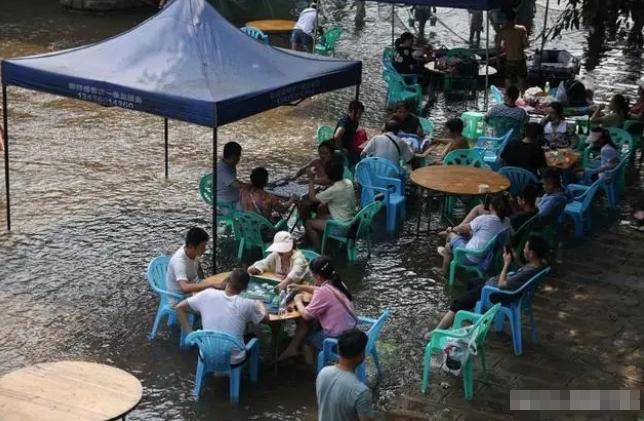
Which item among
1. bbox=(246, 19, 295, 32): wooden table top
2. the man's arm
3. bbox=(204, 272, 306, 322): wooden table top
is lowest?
the man's arm

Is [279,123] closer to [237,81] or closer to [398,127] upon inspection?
[398,127]

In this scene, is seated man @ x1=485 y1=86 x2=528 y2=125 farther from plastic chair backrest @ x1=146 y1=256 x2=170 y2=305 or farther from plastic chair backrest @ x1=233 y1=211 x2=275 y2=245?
plastic chair backrest @ x1=146 y1=256 x2=170 y2=305

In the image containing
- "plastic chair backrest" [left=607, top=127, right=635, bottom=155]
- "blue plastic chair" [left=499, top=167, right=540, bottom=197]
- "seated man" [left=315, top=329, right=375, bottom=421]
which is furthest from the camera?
"plastic chair backrest" [left=607, top=127, right=635, bottom=155]

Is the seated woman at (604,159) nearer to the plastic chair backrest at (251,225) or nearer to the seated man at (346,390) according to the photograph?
the plastic chair backrest at (251,225)

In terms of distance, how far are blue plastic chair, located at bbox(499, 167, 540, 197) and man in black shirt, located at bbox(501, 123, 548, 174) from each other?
0.15 meters

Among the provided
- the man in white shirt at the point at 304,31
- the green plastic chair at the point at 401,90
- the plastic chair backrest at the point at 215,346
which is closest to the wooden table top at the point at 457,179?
the plastic chair backrest at the point at 215,346

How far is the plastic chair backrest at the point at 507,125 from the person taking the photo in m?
13.9

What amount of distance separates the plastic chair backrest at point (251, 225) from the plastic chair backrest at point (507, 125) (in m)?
4.69

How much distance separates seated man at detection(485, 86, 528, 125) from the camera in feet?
45.6

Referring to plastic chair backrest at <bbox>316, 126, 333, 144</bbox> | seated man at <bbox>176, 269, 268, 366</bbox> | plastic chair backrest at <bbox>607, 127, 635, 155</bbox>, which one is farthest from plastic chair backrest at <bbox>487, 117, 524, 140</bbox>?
seated man at <bbox>176, 269, 268, 366</bbox>

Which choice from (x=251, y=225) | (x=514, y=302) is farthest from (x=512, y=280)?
(x=251, y=225)

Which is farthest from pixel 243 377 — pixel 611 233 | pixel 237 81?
pixel 611 233

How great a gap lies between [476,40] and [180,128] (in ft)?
30.3

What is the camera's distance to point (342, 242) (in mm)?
11445
